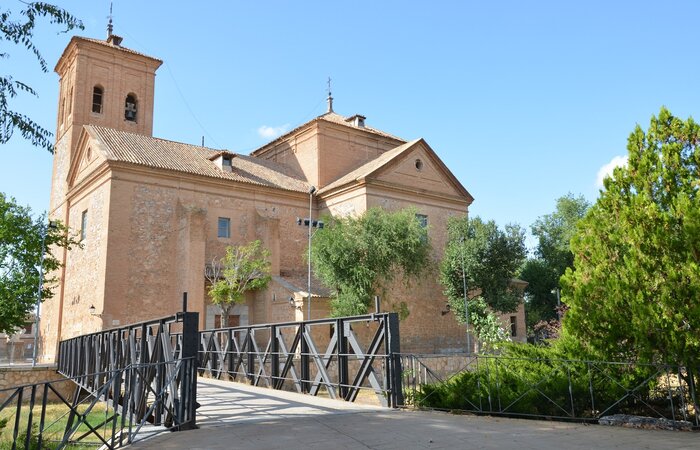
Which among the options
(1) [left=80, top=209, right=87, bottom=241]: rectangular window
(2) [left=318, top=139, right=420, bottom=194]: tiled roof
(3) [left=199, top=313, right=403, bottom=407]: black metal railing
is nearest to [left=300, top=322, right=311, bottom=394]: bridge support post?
(3) [left=199, top=313, right=403, bottom=407]: black metal railing

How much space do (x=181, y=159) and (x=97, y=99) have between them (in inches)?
337

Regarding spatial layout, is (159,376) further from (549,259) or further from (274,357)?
(549,259)

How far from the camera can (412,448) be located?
619cm

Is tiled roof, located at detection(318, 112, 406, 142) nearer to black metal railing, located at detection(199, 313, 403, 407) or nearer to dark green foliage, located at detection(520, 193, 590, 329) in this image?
dark green foliage, located at detection(520, 193, 590, 329)

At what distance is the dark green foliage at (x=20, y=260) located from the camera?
25.2m

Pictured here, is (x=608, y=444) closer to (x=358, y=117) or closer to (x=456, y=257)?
(x=456, y=257)

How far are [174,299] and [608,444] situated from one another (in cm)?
2206

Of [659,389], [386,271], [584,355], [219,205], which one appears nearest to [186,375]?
[584,355]

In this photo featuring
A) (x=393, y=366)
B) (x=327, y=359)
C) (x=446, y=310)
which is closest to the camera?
(x=393, y=366)

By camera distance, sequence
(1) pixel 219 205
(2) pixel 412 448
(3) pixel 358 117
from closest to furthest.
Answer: (2) pixel 412 448 → (1) pixel 219 205 → (3) pixel 358 117

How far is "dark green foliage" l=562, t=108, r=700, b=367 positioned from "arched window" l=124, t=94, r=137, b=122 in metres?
30.1

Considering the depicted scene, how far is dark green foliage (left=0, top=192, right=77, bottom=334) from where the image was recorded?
2523 centimetres

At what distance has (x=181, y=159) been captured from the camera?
93.9 ft

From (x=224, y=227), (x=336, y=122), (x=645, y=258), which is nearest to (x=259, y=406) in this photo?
(x=645, y=258)
